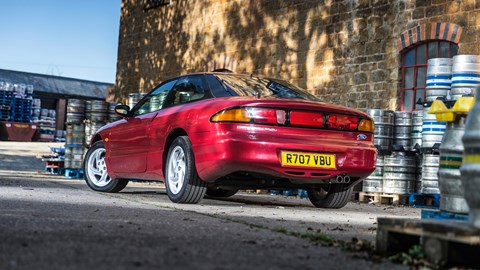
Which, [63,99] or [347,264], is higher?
[63,99]

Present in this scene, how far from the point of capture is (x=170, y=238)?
4.07 meters

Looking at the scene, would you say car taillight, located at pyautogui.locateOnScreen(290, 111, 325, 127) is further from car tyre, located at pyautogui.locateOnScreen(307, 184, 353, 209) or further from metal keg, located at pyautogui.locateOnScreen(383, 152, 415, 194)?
metal keg, located at pyautogui.locateOnScreen(383, 152, 415, 194)

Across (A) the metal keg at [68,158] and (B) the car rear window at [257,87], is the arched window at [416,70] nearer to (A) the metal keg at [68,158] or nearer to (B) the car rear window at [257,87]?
(B) the car rear window at [257,87]

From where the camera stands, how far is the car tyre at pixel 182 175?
22.9ft

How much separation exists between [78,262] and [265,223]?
2.41 m

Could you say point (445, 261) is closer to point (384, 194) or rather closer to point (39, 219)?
point (39, 219)

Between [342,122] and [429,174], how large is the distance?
10.6 ft

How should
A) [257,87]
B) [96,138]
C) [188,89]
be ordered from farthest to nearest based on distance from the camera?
[96,138]
[188,89]
[257,87]


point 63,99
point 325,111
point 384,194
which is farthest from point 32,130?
point 325,111

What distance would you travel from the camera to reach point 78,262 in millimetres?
3096

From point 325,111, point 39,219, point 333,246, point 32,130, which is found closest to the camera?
point 333,246

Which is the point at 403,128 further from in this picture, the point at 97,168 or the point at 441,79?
the point at 97,168

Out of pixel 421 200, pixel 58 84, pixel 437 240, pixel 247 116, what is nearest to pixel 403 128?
pixel 421 200

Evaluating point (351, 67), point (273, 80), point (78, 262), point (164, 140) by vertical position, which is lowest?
point (78, 262)
